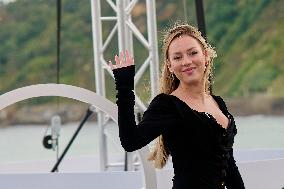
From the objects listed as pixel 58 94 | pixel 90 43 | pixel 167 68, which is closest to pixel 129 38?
pixel 58 94

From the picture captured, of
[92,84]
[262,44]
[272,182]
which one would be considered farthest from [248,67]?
[272,182]

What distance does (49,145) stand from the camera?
388 cm

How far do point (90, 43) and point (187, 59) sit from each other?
15.1 meters

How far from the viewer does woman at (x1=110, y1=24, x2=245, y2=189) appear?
1.08 meters

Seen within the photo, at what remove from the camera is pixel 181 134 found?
110 centimetres

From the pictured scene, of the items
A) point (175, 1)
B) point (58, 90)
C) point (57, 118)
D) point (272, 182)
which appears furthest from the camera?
point (175, 1)

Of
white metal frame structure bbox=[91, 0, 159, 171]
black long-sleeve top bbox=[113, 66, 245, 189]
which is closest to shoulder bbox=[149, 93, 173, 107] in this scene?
black long-sleeve top bbox=[113, 66, 245, 189]

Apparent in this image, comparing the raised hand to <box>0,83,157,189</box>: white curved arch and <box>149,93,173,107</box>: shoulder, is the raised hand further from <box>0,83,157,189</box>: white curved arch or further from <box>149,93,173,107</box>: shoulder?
<box>0,83,157,189</box>: white curved arch

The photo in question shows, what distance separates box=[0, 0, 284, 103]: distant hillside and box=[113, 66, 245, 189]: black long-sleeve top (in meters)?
14.2

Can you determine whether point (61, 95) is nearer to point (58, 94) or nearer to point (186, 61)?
point (58, 94)

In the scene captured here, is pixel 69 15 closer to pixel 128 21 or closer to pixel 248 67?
pixel 248 67

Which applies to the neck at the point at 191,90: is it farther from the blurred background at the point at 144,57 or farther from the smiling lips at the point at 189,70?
the blurred background at the point at 144,57

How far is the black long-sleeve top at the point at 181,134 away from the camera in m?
1.07

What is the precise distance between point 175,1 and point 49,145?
12045mm
